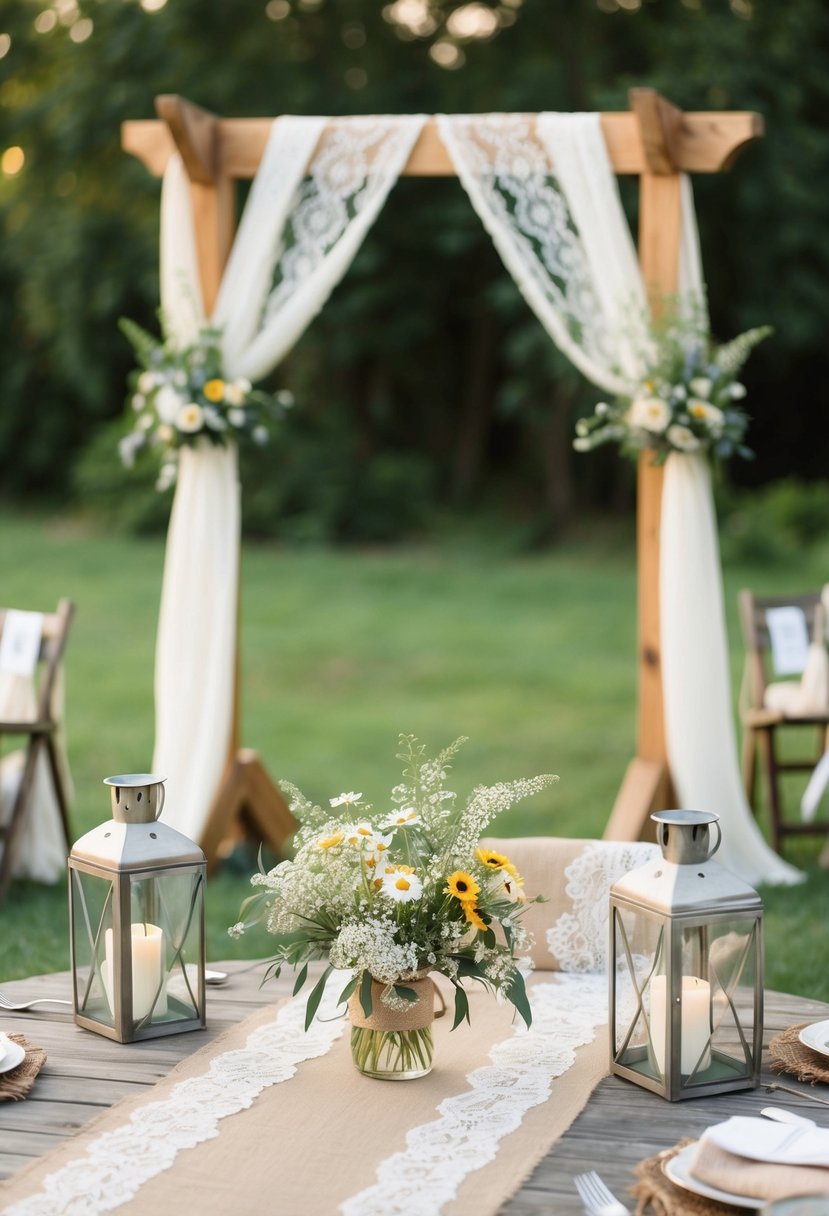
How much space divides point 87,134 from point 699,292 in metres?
9.34

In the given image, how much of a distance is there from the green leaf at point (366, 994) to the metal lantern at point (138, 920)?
0.31m

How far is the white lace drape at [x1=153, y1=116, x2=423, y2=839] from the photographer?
16.2 feet

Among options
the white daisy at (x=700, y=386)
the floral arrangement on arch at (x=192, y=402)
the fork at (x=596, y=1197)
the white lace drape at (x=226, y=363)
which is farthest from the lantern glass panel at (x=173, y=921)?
the white daisy at (x=700, y=386)

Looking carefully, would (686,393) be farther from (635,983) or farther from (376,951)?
(376,951)

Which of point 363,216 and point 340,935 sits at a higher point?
point 363,216

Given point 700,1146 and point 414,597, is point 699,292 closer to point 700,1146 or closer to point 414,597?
point 700,1146

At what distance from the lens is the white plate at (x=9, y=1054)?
1983 mm

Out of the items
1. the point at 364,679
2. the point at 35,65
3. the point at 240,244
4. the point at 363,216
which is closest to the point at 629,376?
the point at 363,216

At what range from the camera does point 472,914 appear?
199cm

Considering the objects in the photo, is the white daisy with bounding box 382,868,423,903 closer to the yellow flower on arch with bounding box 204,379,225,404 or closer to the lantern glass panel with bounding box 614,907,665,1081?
the lantern glass panel with bounding box 614,907,665,1081

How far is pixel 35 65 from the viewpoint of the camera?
13492mm

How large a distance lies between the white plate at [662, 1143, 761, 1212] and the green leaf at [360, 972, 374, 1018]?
1.53 feet

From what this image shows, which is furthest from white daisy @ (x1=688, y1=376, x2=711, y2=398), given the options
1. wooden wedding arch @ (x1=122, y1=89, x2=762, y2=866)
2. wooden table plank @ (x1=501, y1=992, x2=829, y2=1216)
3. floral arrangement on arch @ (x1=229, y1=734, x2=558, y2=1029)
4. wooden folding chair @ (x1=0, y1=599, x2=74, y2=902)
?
wooden table plank @ (x1=501, y1=992, x2=829, y2=1216)

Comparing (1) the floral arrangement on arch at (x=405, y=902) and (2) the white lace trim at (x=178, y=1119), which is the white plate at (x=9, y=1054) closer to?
(2) the white lace trim at (x=178, y=1119)
